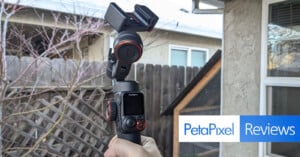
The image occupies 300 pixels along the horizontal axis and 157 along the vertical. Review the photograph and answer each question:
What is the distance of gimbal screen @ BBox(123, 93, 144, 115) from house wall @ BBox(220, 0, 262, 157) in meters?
2.21

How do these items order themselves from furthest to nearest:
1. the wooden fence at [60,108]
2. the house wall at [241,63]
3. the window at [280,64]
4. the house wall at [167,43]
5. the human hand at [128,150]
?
the house wall at [167,43] < the wooden fence at [60,108] < the house wall at [241,63] < the window at [280,64] < the human hand at [128,150]

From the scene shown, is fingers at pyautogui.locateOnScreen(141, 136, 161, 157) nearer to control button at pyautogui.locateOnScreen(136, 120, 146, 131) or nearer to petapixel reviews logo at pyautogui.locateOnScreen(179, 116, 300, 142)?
control button at pyautogui.locateOnScreen(136, 120, 146, 131)

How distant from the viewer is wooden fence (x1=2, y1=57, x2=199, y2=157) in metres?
4.08

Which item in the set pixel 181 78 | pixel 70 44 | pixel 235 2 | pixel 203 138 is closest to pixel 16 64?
pixel 70 44

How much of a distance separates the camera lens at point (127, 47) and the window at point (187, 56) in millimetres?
6788

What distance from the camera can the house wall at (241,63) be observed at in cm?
301

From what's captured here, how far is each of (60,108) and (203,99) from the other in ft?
6.49

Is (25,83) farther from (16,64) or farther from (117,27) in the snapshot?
(117,27)

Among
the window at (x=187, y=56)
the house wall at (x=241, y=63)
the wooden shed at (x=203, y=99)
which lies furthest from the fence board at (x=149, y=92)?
the house wall at (x=241, y=63)

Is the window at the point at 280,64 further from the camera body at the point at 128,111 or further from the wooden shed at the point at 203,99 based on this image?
the camera body at the point at 128,111

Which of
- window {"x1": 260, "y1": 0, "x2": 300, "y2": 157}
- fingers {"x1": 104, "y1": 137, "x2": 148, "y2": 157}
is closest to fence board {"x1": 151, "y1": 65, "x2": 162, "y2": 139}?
window {"x1": 260, "y1": 0, "x2": 300, "y2": 157}

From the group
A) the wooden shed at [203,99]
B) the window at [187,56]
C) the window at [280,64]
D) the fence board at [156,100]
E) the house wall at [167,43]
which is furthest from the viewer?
the window at [187,56]

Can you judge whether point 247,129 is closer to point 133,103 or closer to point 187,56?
point 133,103

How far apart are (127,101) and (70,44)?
3669mm
